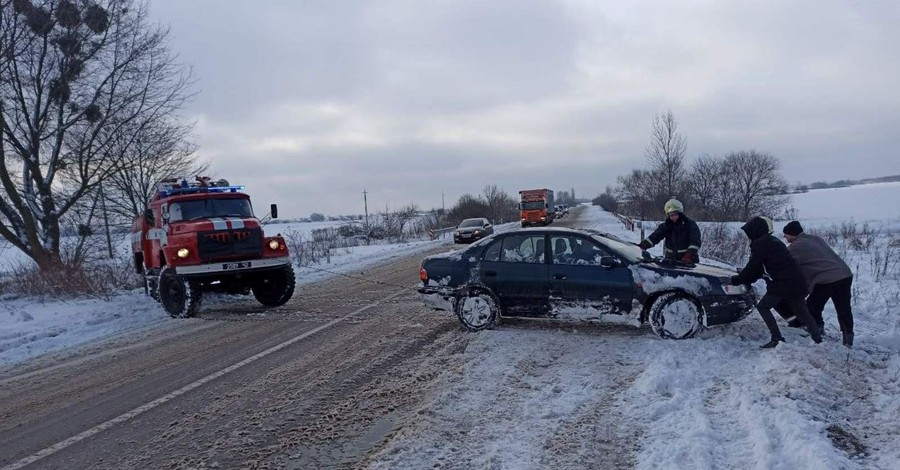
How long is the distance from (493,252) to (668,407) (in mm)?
4129

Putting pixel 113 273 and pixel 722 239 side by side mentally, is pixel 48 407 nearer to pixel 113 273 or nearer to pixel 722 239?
pixel 113 273

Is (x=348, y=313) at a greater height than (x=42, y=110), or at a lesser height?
lesser

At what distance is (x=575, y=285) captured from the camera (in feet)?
26.5

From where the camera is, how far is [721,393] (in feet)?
17.1

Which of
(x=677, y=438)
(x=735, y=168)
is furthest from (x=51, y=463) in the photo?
(x=735, y=168)

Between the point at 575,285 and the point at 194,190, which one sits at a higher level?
the point at 194,190

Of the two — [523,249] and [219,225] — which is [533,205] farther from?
[523,249]

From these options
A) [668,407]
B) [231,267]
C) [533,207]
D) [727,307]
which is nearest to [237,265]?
[231,267]

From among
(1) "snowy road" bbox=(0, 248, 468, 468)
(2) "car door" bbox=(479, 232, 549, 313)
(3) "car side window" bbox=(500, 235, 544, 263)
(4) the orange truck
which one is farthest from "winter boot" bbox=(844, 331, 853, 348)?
(4) the orange truck

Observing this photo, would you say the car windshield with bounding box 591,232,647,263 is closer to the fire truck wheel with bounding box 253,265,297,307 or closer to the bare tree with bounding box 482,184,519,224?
the fire truck wheel with bounding box 253,265,297,307

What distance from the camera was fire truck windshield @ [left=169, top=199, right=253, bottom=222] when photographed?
39.5ft

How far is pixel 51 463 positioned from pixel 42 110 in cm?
1566

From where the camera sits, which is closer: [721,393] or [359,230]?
[721,393]

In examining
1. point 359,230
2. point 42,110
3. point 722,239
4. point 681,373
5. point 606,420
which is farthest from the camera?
point 359,230
